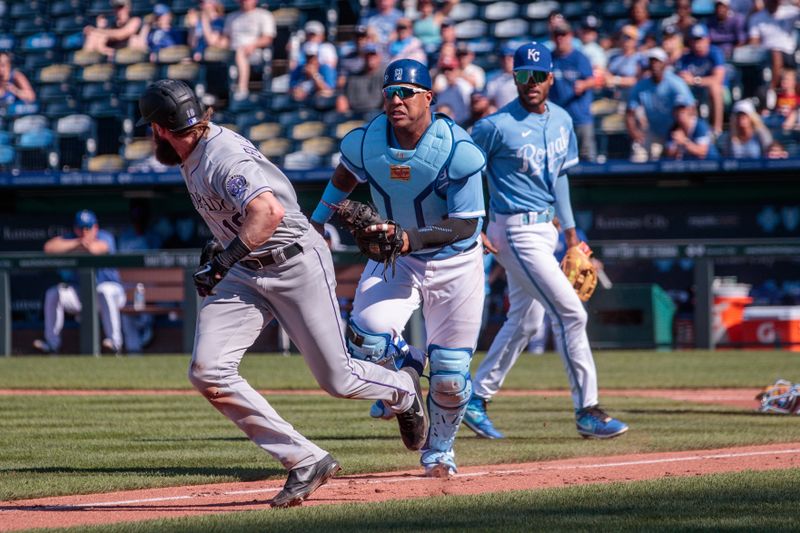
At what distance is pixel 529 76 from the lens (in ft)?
24.3

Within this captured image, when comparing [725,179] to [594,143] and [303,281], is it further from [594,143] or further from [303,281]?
[303,281]

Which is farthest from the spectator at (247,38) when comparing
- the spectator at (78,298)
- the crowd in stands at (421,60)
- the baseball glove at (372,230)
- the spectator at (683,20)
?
the baseball glove at (372,230)

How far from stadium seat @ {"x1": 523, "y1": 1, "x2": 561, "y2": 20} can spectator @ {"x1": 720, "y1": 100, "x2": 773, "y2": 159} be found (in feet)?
12.7

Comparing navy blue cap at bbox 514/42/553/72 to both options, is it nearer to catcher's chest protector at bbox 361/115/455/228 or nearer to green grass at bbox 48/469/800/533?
catcher's chest protector at bbox 361/115/455/228

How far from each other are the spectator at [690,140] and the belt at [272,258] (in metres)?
10.3

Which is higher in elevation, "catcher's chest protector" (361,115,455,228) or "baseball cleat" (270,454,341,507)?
"catcher's chest protector" (361,115,455,228)

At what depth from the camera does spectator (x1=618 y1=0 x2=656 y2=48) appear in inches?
642

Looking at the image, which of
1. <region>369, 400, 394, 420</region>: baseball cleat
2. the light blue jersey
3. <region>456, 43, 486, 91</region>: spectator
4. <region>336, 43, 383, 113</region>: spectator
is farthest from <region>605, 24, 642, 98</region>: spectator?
the light blue jersey

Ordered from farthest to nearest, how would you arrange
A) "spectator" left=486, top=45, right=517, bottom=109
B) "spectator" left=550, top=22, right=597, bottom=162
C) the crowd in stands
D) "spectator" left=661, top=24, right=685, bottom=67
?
"spectator" left=661, top=24, right=685, bottom=67, the crowd in stands, "spectator" left=486, top=45, right=517, bottom=109, "spectator" left=550, top=22, right=597, bottom=162

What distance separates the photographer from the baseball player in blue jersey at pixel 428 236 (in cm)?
573

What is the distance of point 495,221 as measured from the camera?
7582mm

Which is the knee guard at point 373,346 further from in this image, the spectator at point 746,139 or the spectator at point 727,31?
the spectator at point 727,31

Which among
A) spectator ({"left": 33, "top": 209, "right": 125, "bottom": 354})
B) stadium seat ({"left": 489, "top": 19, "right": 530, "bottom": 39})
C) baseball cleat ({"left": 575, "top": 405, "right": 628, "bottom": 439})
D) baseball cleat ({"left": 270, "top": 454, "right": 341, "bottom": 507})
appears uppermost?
baseball cleat ({"left": 270, "top": 454, "right": 341, "bottom": 507})

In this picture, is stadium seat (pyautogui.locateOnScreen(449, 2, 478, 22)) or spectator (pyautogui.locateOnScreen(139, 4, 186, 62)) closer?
stadium seat (pyautogui.locateOnScreen(449, 2, 478, 22))
